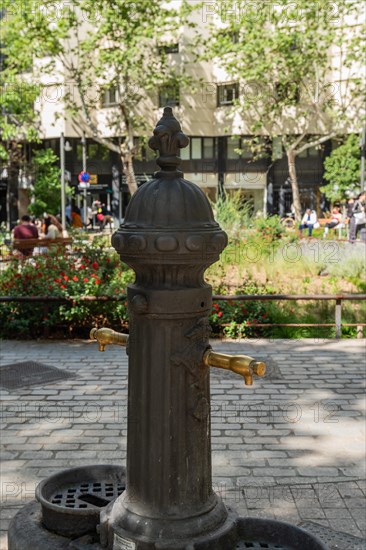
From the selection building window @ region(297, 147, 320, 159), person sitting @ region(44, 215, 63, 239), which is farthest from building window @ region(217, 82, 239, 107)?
person sitting @ region(44, 215, 63, 239)

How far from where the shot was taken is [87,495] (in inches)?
147

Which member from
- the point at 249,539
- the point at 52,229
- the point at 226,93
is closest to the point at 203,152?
the point at 226,93

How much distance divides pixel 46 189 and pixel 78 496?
118 feet

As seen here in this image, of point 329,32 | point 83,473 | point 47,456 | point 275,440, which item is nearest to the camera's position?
point 83,473

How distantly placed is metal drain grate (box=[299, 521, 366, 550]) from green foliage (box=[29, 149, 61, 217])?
1373 inches

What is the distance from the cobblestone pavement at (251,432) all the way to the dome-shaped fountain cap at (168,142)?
8.20 feet

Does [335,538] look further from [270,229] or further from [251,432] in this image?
[270,229]

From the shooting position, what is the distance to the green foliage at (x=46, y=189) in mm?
37719

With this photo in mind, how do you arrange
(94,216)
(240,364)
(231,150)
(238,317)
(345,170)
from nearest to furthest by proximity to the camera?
1. (240,364)
2. (238,317)
3. (345,170)
4. (94,216)
5. (231,150)

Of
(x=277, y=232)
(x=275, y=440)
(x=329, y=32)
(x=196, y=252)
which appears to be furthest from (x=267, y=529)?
(x=329, y=32)

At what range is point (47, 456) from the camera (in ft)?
17.9

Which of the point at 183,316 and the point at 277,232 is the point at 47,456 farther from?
the point at 277,232

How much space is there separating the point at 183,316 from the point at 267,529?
3.90 ft

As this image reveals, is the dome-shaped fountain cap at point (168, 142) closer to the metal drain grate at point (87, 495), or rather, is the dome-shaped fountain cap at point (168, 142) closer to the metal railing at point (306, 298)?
the metal drain grate at point (87, 495)
